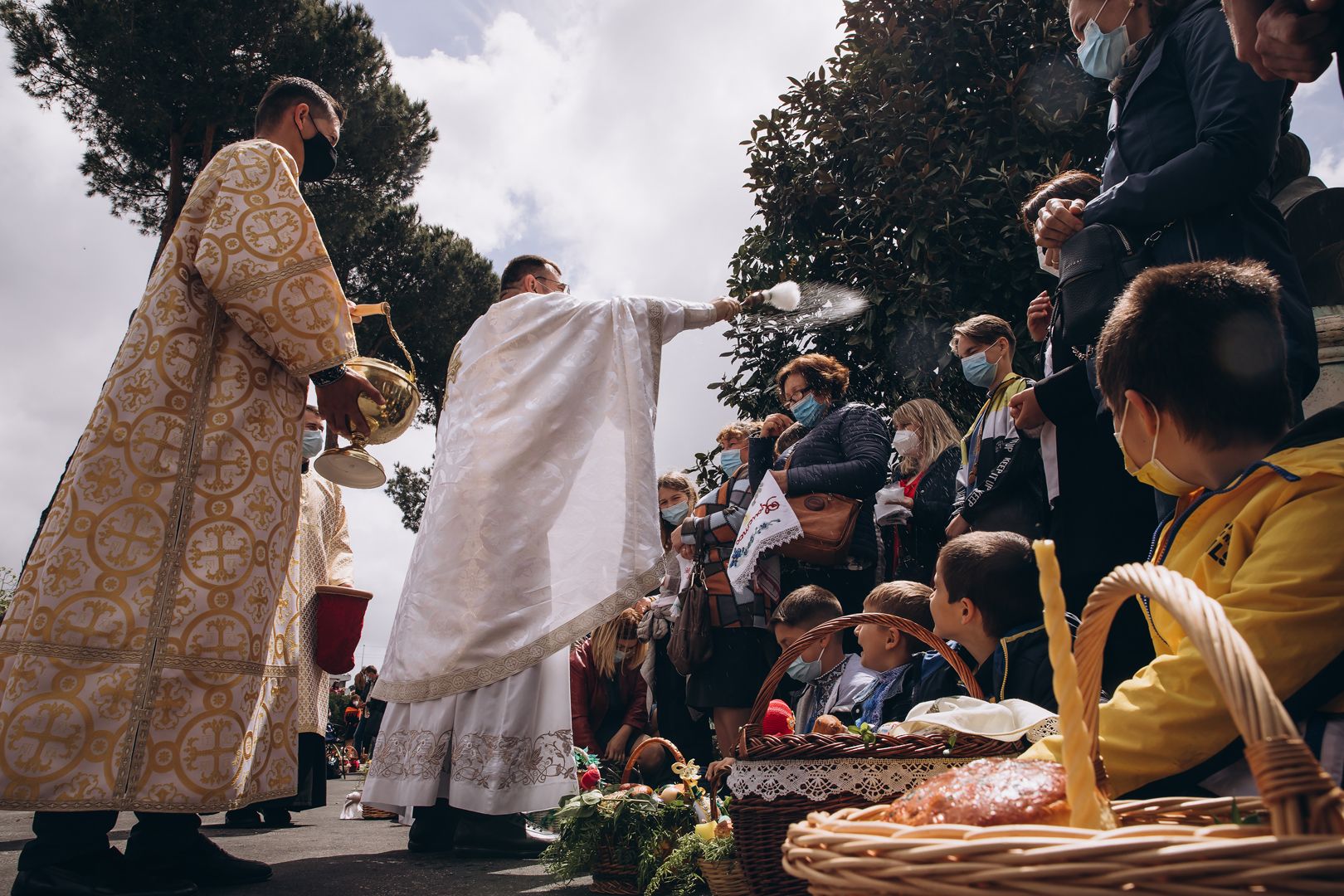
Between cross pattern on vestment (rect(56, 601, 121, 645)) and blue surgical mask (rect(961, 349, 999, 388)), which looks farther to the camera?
blue surgical mask (rect(961, 349, 999, 388))

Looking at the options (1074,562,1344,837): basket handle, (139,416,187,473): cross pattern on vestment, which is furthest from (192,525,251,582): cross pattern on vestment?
(1074,562,1344,837): basket handle

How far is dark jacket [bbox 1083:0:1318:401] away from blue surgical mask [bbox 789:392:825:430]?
2.47 metres

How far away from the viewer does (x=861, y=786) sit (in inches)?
77.4

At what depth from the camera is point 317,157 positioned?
3.60 metres

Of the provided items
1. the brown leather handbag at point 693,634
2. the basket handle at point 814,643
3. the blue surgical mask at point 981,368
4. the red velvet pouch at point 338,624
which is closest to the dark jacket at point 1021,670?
the basket handle at point 814,643

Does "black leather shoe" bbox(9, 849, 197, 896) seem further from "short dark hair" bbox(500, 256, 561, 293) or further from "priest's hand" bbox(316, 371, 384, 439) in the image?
"short dark hair" bbox(500, 256, 561, 293)

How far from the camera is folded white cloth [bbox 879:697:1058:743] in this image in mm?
1917

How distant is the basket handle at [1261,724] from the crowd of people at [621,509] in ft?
1.37

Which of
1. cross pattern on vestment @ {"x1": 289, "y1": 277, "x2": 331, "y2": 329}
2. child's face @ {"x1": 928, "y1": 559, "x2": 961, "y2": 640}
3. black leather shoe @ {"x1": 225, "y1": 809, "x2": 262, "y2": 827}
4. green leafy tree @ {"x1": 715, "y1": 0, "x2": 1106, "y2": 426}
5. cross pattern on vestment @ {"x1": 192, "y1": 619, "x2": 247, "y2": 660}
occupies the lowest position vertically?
black leather shoe @ {"x1": 225, "y1": 809, "x2": 262, "y2": 827}

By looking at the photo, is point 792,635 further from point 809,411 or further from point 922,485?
point 809,411

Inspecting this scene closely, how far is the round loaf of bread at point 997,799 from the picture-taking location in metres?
1.03

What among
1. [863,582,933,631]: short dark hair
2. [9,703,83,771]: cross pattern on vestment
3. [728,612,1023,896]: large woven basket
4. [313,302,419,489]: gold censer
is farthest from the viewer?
[863,582,933,631]: short dark hair

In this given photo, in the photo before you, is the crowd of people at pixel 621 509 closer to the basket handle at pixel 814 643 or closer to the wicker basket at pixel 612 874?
the basket handle at pixel 814 643

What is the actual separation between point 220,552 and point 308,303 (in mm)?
801
